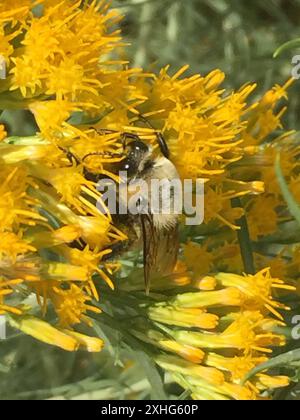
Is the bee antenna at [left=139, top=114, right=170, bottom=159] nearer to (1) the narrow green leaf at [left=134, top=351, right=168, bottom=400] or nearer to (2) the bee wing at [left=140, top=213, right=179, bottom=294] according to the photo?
(2) the bee wing at [left=140, top=213, right=179, bottom=294]

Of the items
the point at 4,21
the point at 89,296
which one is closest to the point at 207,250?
the point at 89,296

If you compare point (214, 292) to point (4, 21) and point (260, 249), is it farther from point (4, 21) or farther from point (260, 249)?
point (4, 21)

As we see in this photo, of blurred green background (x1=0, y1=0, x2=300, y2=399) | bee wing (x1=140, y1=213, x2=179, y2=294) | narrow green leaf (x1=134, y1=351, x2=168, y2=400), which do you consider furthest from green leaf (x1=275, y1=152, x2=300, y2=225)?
blurred green background (x1=0, y1=0, x2=300, y2=399)

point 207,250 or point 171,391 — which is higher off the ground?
point 207,250

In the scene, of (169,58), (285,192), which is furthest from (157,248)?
(169,58)

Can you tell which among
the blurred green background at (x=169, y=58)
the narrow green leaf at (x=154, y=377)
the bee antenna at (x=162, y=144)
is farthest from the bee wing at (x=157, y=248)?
the blurred green background at (x=169, y=58)

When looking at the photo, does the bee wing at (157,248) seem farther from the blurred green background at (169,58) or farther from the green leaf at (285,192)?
the blurred green background at (169,58)

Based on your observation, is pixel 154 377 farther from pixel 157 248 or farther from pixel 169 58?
pixel 169 58
